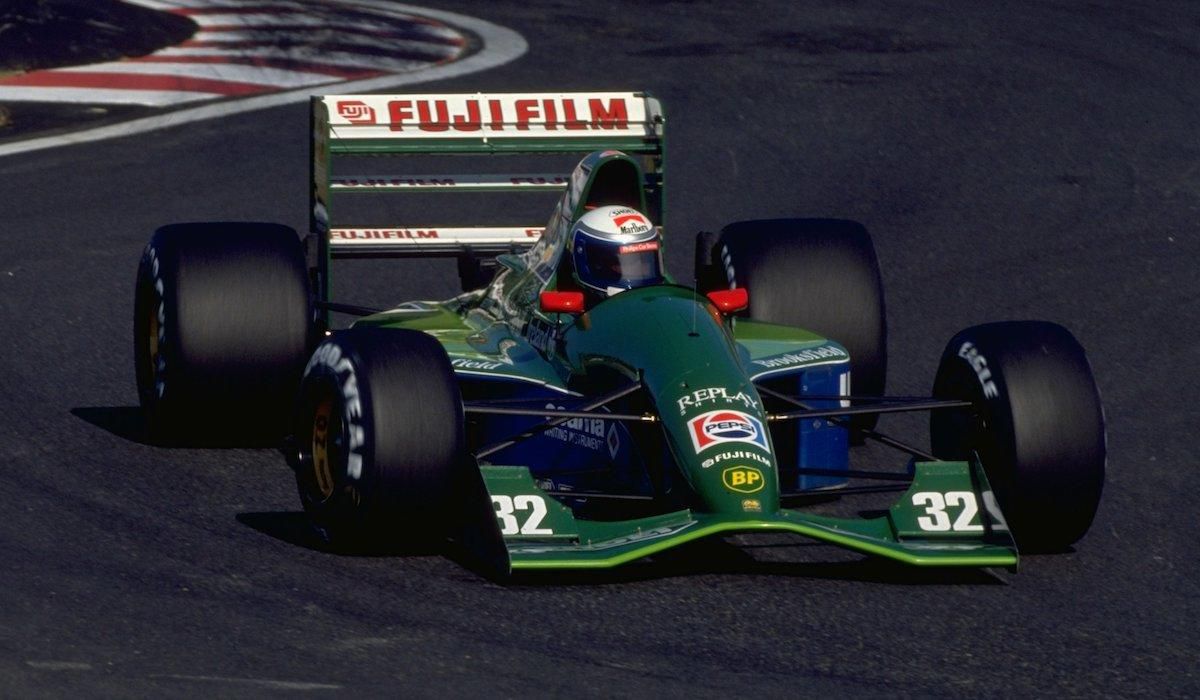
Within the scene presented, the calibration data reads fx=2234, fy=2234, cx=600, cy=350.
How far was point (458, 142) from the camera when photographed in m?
9.20

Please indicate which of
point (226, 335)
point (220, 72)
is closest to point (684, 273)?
point (226, 335)

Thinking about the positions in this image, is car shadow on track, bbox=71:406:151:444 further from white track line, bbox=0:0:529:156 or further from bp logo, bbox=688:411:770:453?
white track line, bbox=0:0:529:156

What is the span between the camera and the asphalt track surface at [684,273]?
229 inches

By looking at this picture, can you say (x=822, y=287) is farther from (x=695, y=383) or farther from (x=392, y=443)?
(x=392, y=443)

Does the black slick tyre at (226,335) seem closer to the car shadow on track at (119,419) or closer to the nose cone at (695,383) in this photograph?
the car shadow on track at (119,419)

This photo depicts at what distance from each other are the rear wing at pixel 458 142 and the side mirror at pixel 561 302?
5.75 ft

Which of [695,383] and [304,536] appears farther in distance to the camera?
[304,536]

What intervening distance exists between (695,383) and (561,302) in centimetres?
76

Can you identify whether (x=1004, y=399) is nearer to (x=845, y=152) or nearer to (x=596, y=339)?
(x=596, y=339)

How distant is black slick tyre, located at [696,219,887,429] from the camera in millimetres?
8312

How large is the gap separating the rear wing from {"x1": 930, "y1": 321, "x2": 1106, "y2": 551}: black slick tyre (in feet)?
8.40

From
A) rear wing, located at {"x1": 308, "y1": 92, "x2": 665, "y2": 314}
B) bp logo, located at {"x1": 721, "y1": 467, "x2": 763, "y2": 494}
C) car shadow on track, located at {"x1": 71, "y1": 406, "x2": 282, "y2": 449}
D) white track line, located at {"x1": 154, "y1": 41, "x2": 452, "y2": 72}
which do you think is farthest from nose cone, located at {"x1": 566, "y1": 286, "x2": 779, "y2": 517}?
white track line, located at {"x1": 154, "y1": 41, "x2": 452, "y2": 72}

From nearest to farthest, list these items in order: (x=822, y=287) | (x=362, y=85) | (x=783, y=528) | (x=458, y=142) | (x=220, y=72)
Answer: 1. (x=783, y=528)
2. (x=822, y=287)
3. (x=458, y=142)
4. (x=362, y=85)
5. (x=220, y=72)

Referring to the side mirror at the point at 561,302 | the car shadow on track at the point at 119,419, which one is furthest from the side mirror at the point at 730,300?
the car shadow on track at the point at 119,419
